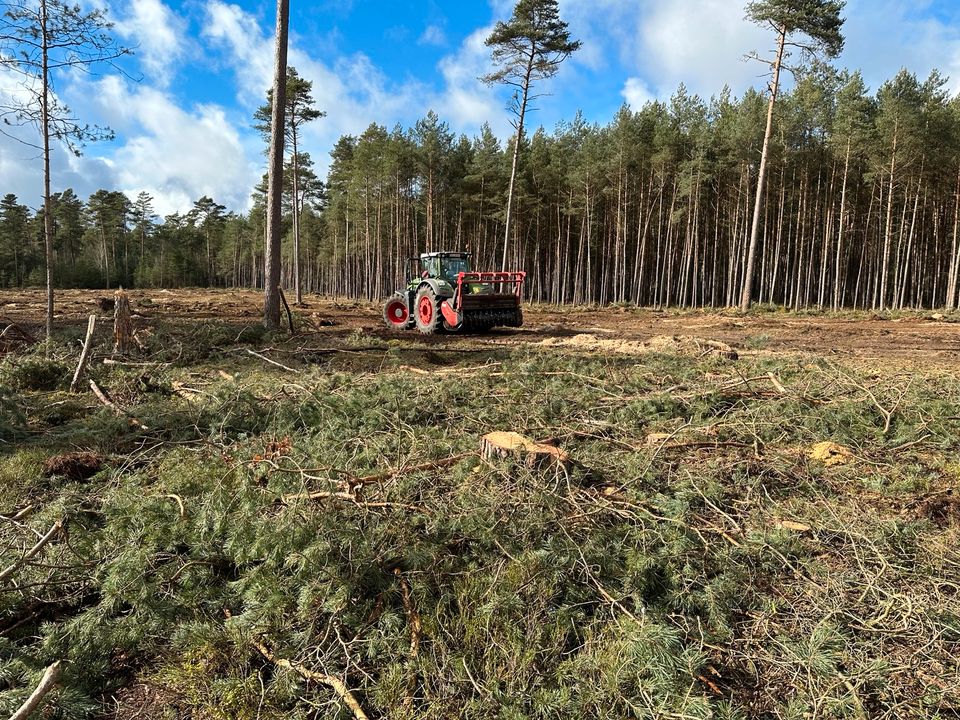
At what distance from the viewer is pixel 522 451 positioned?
13.9 ft

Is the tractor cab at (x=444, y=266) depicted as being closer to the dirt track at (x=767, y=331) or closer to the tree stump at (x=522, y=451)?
the dirt track at (x=767, y=331)

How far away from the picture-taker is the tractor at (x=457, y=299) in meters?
14.1

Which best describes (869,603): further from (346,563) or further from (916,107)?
(916,107)

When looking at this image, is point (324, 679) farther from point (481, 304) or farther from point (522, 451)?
point (481, 304)

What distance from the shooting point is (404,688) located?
233 cm

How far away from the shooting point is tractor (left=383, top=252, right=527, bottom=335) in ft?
46.3

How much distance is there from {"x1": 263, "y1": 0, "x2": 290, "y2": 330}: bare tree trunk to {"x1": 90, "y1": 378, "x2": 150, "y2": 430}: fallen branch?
5.13 m

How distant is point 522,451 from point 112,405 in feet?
17.4

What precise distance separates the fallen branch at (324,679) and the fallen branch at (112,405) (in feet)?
13.1

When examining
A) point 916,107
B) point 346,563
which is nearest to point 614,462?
point 346,563

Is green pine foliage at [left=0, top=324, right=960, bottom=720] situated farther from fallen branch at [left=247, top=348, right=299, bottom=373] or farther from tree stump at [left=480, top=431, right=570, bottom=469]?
fallen branch at [left=247, top=348, right=299, bottom=373]

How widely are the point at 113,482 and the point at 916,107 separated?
1370 inches

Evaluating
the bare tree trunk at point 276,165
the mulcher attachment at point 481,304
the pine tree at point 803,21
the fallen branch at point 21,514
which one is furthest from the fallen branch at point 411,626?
the pine tree at point 803,21

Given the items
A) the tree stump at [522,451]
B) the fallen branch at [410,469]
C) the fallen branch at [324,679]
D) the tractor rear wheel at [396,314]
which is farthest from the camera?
the tractor rear wheel at [396,314]
